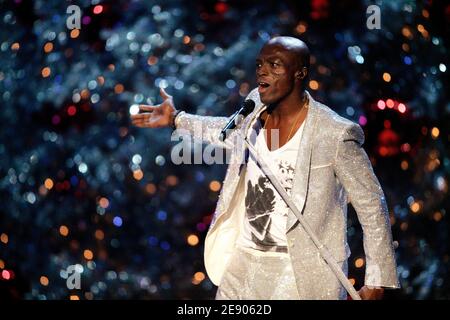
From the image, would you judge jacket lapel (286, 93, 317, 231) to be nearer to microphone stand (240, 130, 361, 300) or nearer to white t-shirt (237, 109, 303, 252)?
white t-shirt (237, 109, 303, 252)

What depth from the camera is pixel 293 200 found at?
9.67ft

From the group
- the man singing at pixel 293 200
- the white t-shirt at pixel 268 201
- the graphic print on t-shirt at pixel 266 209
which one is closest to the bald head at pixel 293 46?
the man singing at pixel 293 200

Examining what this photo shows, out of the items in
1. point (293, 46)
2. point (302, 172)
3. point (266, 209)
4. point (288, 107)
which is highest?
point (293, 46)

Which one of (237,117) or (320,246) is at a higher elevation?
(237,117)

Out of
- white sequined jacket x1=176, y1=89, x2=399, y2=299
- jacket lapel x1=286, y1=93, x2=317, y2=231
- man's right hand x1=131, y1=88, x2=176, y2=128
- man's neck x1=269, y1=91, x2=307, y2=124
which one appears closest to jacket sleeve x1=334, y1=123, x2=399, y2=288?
white sequined jacket x1=176, y1=89, x2=399, y2=299

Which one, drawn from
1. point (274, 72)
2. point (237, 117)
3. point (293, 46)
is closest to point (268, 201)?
point (237, 117)

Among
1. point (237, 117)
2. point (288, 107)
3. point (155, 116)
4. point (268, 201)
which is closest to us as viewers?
point (237, 117)

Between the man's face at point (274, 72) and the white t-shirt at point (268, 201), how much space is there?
18 cm

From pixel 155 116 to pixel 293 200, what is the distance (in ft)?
2.58

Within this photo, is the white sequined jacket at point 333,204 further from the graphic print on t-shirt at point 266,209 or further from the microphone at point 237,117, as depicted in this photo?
the microphone at point 237,117

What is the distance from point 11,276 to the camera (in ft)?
17.0

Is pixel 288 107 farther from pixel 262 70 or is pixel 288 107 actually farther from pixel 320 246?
pixel 320 246

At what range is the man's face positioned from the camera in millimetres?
3078

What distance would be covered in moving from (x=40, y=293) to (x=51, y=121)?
115 cm
